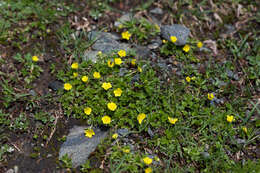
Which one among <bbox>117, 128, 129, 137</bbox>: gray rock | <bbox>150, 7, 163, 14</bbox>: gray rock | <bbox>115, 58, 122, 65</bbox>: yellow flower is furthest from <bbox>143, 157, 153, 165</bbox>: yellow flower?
<bbox>150, 7, 163, 14</bbox>: gray rock

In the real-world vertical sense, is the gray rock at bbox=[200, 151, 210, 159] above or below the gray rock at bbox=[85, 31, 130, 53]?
below

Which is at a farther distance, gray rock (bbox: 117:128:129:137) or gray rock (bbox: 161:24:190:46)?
gray rock (bbox: 161:24:190:46)

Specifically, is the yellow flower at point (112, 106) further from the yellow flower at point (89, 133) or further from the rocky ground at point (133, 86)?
the yellow flower at point (89, 133)

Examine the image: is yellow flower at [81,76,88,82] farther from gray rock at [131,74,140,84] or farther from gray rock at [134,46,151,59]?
gray rock at [134,46,151,59]

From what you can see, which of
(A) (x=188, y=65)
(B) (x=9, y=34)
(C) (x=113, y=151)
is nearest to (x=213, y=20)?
(A) (x=188, y=65)

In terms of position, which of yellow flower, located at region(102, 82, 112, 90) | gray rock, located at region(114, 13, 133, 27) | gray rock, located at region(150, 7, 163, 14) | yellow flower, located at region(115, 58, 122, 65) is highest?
gray rock, located at region(150, 7, 163, 14)

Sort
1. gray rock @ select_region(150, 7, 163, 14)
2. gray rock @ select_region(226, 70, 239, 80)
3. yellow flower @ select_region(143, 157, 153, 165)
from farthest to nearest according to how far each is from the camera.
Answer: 1. gray rock @ select_region(150, 7, 163, 14)
2. gray rock @ select_region(226, 70, 239, 80)
3. yellow flower @ select_region(143, 157, 153, 165)

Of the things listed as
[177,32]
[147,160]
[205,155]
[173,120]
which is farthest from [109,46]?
[205,155]

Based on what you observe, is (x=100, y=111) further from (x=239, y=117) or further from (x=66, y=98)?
(x=239, y=117)
